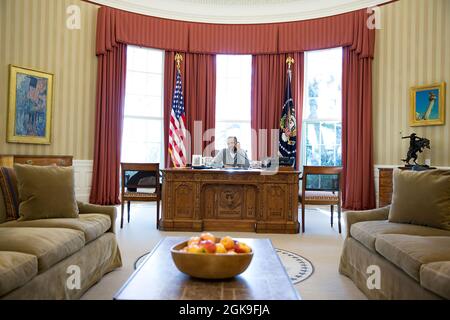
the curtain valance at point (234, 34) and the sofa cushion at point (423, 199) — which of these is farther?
the curtain valance at point (234, 34)

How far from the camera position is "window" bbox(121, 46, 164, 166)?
22.5 feet

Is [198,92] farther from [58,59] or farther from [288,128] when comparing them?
[58,59]

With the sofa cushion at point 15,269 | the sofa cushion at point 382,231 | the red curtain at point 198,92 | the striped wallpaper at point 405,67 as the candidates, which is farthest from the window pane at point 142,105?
the sofa cushion at point 15,269

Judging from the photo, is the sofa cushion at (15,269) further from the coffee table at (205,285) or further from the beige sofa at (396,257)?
the beige sofa at (396,257)

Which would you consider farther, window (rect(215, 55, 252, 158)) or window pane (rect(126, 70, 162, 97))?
window (rect(215, 55, 252, 158))

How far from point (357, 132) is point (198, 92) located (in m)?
2.98

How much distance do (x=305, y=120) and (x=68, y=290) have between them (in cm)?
557

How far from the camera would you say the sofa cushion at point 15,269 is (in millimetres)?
1601

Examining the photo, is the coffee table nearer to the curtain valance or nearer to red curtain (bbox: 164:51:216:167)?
red curtain (bbox: 164:51:216:167)

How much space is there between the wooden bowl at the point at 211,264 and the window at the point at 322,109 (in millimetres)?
5462

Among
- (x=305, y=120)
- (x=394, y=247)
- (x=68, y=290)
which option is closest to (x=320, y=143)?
(x=305, y=120)

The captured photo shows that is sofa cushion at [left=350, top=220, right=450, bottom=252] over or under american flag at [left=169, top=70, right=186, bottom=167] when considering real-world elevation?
under

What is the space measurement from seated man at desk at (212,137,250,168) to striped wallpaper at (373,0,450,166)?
2.41 metres

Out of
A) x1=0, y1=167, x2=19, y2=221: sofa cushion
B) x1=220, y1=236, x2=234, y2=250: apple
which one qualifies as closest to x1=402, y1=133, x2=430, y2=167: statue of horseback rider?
x1=220, y1=236, x2=234, y2=250: apple
